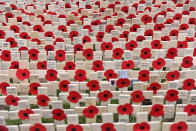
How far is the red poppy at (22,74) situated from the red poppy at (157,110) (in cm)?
254

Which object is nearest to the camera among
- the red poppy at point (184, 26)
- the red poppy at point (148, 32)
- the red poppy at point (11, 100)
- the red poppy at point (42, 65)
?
the red poppy at point (11, 100)

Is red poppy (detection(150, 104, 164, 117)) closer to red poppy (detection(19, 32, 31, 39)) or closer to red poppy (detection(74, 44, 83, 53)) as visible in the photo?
red poppy (detection(74, 44, 83, 53))

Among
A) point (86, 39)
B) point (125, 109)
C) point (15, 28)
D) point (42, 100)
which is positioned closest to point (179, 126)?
point (125, 109)

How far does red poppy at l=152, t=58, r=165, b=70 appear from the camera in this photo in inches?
314

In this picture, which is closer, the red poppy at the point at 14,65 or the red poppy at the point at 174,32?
the red poppy at the point at 14,65

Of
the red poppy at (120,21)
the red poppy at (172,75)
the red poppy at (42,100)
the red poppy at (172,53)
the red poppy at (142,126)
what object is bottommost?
the red poppy at (142,126)

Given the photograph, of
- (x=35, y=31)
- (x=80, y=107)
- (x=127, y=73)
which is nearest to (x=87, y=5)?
(x=35, y=31)

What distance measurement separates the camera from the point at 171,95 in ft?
23.8

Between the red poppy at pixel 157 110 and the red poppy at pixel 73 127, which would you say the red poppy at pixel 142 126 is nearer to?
the red poppy at pixel 157 110

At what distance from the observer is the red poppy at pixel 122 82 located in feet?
24.6

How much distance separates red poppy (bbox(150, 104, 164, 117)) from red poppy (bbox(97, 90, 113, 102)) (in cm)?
83

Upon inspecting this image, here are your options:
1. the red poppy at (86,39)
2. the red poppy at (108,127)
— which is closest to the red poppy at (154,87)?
the red poppy at (108,127)

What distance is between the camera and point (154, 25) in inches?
373

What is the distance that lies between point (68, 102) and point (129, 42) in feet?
6.81
